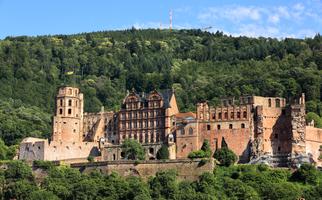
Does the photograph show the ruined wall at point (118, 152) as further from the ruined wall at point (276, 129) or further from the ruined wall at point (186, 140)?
the ruined wall at point (276, 129)

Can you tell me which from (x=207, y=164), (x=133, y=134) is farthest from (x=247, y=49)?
(x=207, y=164)

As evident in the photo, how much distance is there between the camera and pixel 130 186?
71.2 m

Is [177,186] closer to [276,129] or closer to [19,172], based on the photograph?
[276,129]

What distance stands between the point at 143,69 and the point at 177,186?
7568 centimetres

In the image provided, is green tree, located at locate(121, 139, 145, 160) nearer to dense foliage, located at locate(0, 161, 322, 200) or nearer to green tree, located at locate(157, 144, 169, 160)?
green tree, located at locate(157, 144, 169, 160)

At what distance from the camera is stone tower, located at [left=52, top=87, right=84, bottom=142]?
88375mm

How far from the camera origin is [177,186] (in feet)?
234

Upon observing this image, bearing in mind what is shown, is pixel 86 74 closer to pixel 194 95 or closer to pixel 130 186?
pixel 194 95

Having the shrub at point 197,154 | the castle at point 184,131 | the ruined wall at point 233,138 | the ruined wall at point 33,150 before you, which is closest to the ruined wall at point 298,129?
the castle at point 184,131

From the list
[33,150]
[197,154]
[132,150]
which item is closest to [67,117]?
[33,150]

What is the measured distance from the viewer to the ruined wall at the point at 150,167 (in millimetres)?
74062

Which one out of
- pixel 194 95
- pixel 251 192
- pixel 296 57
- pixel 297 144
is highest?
pixel 296 57

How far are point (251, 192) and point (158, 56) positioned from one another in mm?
84951

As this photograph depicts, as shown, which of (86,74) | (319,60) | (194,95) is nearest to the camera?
(194,95)
